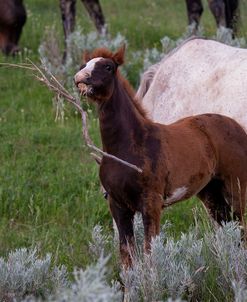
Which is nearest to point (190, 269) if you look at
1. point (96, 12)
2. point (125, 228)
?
point (125, 228)

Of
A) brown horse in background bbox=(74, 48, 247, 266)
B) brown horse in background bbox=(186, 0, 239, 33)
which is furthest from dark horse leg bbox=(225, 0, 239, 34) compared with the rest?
brown horse in background bbox=(74, 48, 247, 266)

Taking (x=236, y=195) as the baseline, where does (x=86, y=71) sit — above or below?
above

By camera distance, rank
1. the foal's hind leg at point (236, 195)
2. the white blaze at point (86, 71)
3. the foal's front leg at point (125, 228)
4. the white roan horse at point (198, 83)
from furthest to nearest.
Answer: the white roan horse at point (198, 83), the foal's hind leg at point (236, 195), the foal's front leg at point (125, 228), the white blaze at point (86, 71)

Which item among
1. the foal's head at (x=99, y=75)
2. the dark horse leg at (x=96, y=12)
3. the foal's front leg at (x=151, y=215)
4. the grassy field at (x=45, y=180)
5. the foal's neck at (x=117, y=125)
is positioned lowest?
the grassy field at (x=45, y=180)

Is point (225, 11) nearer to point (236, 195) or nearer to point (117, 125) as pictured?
point (236, 195)

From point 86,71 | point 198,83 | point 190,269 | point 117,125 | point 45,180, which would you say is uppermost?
point 86,71

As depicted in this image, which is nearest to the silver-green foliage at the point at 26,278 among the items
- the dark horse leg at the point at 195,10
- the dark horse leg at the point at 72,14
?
the dark horse leg at the point at 72,14

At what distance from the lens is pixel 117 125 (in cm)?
383

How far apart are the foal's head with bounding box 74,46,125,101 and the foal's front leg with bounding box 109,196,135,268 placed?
0.50 m

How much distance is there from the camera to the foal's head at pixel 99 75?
365 centimetres

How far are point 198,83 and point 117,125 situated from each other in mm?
1483

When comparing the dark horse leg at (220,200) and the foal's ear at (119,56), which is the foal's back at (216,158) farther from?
the foal's ear at (119,56)

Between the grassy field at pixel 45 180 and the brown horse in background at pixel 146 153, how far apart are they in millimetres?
723

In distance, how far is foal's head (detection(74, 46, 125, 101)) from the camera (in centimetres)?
365
